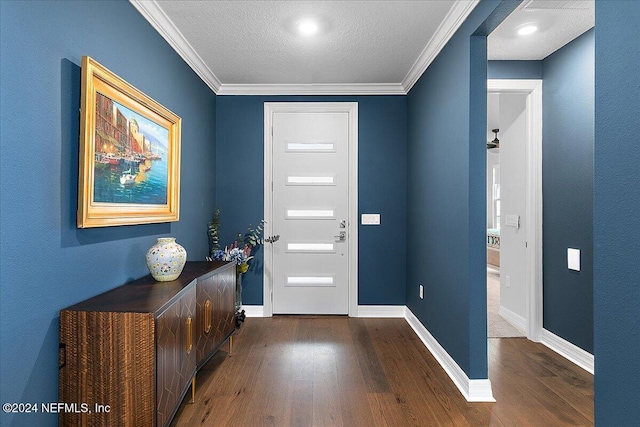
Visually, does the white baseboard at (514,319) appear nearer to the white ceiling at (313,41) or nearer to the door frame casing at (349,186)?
the door frame casing at (349,186)

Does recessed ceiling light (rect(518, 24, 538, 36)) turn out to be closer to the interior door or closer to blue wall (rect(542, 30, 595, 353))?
blue wall (rect(542, 30, 595, 353))

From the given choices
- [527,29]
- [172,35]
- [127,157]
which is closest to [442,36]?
[527,29]

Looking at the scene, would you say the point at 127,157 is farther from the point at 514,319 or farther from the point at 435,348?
the point at 514,319

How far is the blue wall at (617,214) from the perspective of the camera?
1.05 m

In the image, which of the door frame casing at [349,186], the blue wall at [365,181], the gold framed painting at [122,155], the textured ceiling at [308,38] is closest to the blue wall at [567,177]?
the textured ceiling at [308,38]

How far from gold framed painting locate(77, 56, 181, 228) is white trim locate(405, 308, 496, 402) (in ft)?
7.58

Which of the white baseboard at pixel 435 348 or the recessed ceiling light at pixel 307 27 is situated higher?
the recessed ceiling light at pixel 307 27

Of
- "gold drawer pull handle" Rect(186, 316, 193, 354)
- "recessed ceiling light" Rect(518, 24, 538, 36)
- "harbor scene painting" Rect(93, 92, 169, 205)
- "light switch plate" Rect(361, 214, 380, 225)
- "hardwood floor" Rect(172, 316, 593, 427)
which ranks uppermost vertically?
"recessed ceiling light" Rect(518, 24, 538, 36)

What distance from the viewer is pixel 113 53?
192 centimetres

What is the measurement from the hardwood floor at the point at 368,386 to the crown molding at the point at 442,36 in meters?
2.49

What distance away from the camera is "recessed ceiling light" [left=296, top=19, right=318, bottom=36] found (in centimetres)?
251

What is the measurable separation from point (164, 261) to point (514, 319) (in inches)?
133

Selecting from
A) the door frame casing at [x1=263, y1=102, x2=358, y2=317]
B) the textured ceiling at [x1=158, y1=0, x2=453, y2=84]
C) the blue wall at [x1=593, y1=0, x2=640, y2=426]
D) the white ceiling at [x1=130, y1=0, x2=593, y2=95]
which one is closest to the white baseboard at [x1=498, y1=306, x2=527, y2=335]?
the door frame casing at [x1=263, y1=102, x2=358, y2=317]

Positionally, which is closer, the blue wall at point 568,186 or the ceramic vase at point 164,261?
the ceramic vase at point 164,261
